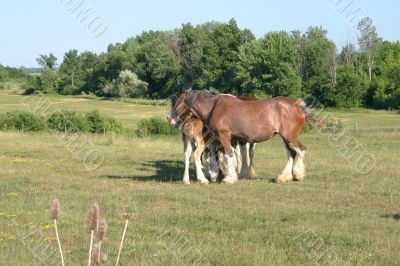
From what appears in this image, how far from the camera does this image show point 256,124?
14.8 meters

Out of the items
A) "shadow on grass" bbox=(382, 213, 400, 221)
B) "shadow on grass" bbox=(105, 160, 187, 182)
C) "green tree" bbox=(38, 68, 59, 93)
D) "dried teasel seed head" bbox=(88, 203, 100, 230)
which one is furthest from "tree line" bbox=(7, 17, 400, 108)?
"dried teasel seed head" bbox=(88, 203, 100, 230)

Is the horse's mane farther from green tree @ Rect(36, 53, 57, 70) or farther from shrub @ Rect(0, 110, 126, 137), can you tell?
green tree @ Rect(36, 53, 57, 70)

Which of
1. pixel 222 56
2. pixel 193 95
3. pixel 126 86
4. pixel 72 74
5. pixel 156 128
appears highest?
pixel 222 56

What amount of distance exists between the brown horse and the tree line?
206ft

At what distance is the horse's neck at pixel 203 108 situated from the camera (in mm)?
15156

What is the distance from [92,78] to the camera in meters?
114

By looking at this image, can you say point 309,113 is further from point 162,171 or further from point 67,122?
point 67,122

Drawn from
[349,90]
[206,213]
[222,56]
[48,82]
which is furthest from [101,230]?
[48,82]

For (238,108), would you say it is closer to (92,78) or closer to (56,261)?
(56,261)

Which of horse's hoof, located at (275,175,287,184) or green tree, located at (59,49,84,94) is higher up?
green tree, located at (59,49,84,94)

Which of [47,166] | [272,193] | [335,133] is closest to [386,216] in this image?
[272,193]

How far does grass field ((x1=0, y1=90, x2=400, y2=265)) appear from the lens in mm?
7492

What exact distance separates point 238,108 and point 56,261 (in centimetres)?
857

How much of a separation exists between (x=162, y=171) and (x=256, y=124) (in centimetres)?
393
